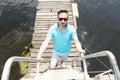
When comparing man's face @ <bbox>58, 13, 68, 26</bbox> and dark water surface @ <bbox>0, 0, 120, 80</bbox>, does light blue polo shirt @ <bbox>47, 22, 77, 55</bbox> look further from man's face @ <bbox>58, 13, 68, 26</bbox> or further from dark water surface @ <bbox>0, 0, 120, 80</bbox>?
dark water surface @ <bbox>0, 0, 120, 80</bbox>

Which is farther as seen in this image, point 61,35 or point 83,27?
point 83,27

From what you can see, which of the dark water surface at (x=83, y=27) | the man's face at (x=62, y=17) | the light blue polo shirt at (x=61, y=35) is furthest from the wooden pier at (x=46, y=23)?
the man's face at (x=62, y=17)

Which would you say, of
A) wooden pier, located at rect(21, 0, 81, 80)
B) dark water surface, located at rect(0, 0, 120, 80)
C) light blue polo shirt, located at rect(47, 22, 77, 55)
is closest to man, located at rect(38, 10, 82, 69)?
light blue polo shirt, located at rect(47, 22, 77, 55)

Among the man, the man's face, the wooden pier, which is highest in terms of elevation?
the wooden pier

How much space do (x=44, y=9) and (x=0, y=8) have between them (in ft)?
17.1

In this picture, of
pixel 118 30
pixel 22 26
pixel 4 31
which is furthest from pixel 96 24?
pixel 4 31

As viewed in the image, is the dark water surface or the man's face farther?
the dark water surface

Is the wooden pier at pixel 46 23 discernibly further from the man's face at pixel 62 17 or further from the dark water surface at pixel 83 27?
the man's face at pixel 62 17

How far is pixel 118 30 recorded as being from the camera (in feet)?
61.5

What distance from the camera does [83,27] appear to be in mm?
18641

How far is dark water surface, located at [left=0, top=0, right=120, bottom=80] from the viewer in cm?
1638

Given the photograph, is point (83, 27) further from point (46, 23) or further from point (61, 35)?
point (61, 35)

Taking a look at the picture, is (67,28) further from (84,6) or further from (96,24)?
(84,6)

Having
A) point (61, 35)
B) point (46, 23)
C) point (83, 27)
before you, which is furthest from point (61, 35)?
point (83, 27)
